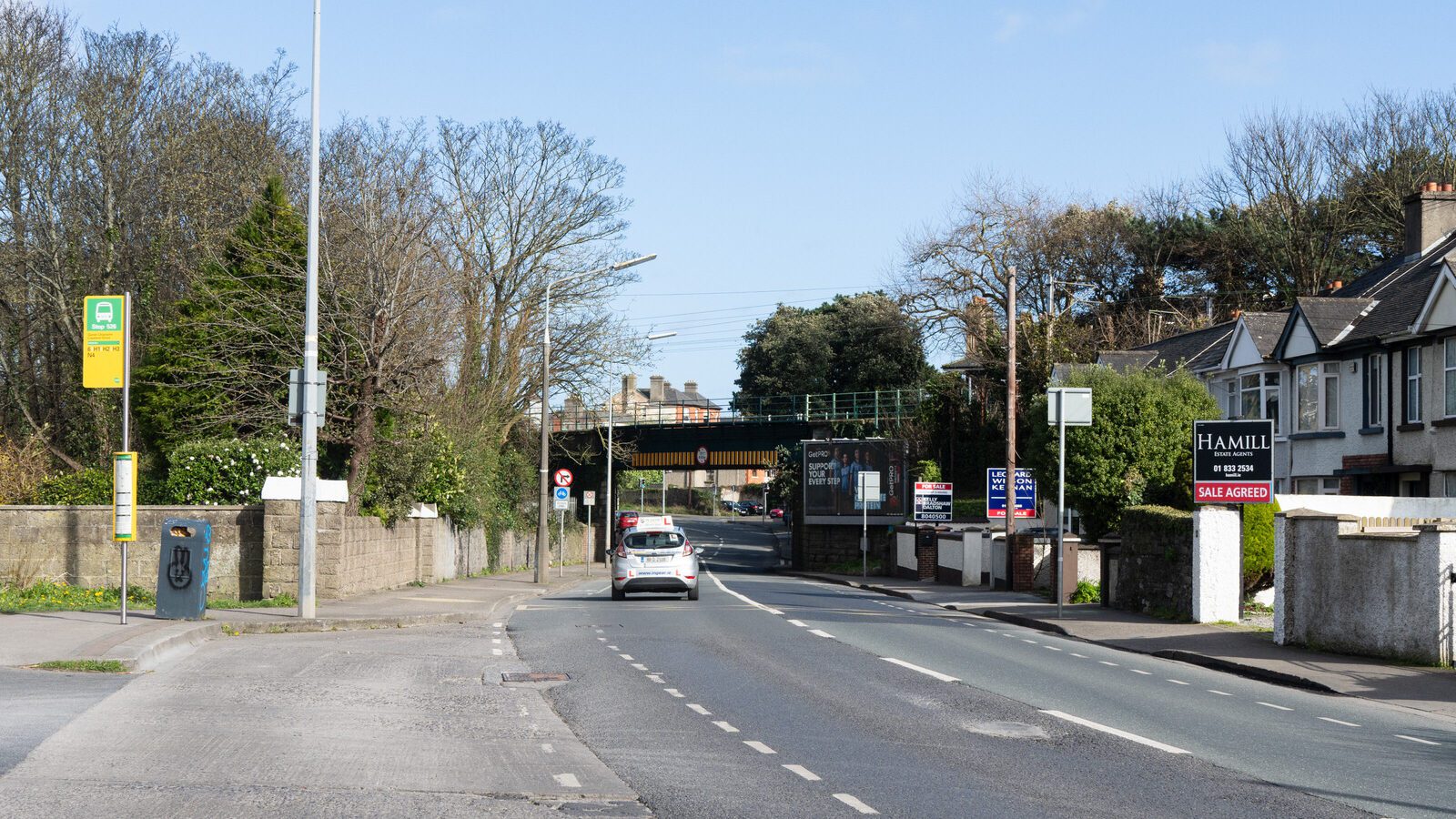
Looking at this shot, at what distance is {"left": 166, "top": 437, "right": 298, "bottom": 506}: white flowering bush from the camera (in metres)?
24.9

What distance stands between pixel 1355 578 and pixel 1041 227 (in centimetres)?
4966

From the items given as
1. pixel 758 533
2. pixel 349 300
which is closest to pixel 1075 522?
pixel 349 300

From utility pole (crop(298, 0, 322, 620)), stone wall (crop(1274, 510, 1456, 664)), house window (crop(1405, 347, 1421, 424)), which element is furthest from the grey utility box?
house window (crop(1405, 347, 1421, 424))

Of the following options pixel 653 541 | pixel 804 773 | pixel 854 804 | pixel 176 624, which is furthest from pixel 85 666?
pixel 653 541

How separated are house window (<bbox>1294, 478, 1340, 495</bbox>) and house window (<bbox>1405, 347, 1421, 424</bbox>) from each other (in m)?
3.86

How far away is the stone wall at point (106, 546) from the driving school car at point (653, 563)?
6949 millimetres

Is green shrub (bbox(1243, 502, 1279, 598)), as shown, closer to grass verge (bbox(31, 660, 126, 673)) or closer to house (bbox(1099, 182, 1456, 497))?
house (bbox(1099, 182, 1456, 497))

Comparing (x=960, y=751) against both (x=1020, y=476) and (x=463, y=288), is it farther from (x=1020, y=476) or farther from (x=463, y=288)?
(x=463, y=288)

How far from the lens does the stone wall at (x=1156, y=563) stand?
21.8 metres

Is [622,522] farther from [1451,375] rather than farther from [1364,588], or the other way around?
[1364,588]

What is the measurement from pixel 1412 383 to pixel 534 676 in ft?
80.2

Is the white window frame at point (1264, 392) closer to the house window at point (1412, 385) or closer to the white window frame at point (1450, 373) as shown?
the house window at point (1412, 385)

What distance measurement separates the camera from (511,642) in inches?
718

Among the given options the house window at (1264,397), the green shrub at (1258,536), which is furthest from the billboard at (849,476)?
the green shrub at (1258,536)
